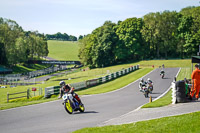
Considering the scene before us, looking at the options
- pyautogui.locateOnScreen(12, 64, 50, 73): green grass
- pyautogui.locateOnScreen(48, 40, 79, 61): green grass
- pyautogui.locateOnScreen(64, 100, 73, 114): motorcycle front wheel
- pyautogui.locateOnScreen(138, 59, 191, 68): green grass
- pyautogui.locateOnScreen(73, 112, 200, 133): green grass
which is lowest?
pyautogui.locateOnScreen(12, 64, 50, 73): green grass

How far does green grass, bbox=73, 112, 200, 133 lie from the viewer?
8625 mm

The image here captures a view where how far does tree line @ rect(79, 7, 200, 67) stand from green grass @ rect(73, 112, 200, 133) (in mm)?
75403

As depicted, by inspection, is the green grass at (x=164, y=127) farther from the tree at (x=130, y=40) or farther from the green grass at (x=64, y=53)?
the green grass at (x=64, y=53)

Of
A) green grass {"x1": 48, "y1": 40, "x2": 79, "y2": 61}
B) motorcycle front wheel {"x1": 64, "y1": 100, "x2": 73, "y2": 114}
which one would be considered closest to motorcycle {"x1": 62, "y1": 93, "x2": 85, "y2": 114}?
motorcycle front wheel {"x1": 64, "y1": 100, "x2": 73, "y2": 114}

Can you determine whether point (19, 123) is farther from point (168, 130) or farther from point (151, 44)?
point (151, 44)

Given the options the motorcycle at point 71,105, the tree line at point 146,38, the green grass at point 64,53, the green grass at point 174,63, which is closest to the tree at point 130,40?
the tree line at point 146,38

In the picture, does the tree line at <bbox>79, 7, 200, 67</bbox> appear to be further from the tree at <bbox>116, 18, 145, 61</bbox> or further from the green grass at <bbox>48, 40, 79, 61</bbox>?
the green grass at <bbox>48, 40, 79, 61</bbox>

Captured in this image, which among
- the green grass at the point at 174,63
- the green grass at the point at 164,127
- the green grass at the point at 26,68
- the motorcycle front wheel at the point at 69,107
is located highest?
the green grass at the point at 174,63

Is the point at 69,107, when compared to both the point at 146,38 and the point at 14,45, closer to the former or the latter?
the point at 146,38

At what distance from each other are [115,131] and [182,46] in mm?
81377

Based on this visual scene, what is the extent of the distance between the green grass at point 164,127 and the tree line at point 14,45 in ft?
293

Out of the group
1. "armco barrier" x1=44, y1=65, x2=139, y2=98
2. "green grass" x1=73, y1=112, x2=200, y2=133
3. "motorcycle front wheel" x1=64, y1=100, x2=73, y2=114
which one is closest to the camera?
"green grass" x1=73, y1=112, x2=200, y2=133

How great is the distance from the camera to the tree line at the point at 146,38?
84.2 m

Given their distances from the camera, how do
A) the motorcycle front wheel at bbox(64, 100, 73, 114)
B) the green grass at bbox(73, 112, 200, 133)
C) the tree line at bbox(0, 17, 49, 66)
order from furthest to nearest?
the tree line at bbox(0, 17, 49, 66), the motorcycle front wheel at bbox(64, 100, 73, 114), the green grass at bbox(73, 112, 200, 133)
